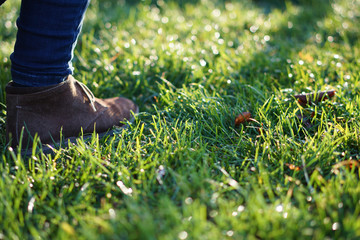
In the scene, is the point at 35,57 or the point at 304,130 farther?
the point at 304,130

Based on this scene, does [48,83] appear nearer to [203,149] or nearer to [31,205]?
[31,205]

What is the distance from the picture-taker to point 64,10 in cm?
130

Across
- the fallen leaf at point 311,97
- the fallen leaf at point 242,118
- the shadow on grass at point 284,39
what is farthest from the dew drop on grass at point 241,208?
the shadow on grass at point 284,39

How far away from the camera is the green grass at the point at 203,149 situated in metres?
1.05

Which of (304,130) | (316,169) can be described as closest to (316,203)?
(316,169)

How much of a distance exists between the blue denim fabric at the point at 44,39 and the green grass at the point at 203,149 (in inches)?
13.3

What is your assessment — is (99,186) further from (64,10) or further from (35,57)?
(64,10)

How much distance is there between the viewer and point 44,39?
1.33 metres

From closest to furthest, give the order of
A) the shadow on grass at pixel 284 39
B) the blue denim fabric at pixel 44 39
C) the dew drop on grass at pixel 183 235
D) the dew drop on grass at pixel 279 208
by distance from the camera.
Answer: the dew drop on grass at pixel 183 235 < the dew drop on grass at pixel 279 208 < the blue denim fabric at pixel 44 39 < the shadow on grass at pixel 284 39

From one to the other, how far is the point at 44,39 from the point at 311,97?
53.0 inches

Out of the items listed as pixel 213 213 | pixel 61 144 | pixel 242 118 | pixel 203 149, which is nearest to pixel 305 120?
pixel 242 118

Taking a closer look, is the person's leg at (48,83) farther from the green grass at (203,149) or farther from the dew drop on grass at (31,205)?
the dew drop on grass at (31,205)

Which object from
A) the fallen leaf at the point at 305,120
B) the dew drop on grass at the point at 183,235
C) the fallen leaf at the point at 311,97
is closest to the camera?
the dew drop on grass at the point at 183,235

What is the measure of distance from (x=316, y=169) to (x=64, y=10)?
1.16m
